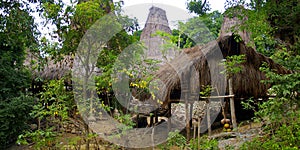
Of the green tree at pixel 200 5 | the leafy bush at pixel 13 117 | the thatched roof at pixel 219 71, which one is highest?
the green tree at pixel 200 5

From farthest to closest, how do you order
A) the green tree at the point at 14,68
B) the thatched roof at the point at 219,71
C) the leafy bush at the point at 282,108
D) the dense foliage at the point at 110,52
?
the thatched roof at the point at 219,71, the green tree at the point at 14,68, the dense foliage at the point at 110,52, the leafy bush at the point at 282,108

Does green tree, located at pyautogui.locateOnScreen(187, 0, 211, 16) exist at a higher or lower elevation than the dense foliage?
higher

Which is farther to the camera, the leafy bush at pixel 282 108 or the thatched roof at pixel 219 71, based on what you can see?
the thatched roof at pixel 219 71

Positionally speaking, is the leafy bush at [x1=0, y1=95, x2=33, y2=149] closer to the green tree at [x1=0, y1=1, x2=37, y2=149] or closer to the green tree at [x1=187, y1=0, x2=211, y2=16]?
the green tree at [x1=0, y1=1, x2=37, y2=149]

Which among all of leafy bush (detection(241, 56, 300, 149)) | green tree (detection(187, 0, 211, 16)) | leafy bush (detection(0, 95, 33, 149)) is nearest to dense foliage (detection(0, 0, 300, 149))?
leafy bush (detection(241, 56, 300, 149))

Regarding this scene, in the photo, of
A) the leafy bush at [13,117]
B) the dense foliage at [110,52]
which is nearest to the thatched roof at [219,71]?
the dense foliage at [110,52]

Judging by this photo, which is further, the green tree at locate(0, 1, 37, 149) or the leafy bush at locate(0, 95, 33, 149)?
the leafy bush at locate(0, 95, 33, 149)

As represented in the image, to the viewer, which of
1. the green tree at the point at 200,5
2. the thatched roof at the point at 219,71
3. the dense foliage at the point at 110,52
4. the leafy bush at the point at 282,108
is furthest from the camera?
the thatched roof at the point at 219,71

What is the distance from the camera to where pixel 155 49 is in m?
12.2

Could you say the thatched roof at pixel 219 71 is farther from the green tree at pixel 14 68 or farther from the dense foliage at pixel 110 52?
the green tree at pixel 14 68

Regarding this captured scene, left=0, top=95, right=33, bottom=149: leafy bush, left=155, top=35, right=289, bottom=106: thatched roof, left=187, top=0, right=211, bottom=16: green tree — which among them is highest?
left=187, top=0, right=211, bottom=16: green tree

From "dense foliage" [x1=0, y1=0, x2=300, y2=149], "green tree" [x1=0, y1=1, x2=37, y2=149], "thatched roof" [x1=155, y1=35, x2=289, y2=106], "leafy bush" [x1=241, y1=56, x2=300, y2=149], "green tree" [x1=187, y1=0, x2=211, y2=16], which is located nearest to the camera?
"leafy bush" [x1=241, y1=56, x2=300, y2=149]

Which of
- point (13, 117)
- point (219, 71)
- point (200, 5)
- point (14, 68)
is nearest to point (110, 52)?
point (13, 117)

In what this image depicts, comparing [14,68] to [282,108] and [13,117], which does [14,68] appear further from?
[282,108]
